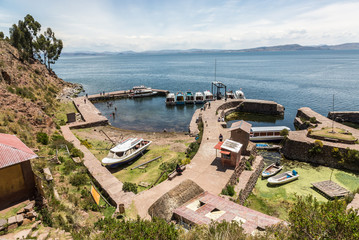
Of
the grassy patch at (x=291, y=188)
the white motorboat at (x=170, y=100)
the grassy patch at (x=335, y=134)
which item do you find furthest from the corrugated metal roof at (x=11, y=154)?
the white motorboat at (x=170, y=100)

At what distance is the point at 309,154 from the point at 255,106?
20600mm

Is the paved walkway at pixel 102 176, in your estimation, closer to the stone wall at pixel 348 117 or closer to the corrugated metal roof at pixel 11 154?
the corrugated metal roof at pixel 11 154

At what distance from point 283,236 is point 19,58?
2160 inches

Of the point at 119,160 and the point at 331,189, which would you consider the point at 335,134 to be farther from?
the point at 119,160

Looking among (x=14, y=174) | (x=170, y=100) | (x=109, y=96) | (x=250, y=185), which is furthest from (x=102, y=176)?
(x=109, y=96)

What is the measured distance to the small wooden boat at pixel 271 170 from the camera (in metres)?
19.4

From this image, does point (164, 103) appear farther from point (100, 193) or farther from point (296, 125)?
point (100, 193)

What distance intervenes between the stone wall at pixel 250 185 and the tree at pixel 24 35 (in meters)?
51.4

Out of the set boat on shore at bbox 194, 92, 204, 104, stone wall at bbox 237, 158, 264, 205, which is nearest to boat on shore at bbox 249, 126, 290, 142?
stone wall at bbox 237, 158, 264, 205

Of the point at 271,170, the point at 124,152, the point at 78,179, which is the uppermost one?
the point at 78,179

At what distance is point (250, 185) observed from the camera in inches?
676

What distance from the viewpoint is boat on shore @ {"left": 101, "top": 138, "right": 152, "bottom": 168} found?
19.4 m

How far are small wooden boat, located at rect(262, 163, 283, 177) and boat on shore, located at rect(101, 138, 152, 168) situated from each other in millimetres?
12672

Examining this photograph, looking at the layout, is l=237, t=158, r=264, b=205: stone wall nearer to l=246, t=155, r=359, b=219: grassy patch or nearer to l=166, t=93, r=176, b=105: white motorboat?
l=246, t=155, r=359, b=219: grassy patch
